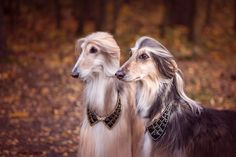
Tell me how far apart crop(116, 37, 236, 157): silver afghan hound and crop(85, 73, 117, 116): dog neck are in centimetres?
83

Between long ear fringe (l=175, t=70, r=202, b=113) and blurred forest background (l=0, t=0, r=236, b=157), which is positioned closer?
long ear fringe (l=175, t=70, r=202, b=113)

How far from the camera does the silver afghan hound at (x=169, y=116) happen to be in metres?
5.93

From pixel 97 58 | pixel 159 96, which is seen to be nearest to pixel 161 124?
pixel 159 96

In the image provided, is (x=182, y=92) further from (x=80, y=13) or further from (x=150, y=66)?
(x=80, y=13)

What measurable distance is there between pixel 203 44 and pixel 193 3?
47.6 inches

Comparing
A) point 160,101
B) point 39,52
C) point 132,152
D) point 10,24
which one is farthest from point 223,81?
point 10,24

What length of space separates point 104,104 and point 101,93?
0.17 metres

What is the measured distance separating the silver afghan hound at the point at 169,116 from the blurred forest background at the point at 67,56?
10.5 ft

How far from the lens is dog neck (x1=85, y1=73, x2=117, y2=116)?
6848 mm

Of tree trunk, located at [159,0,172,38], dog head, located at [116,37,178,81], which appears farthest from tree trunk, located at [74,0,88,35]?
dog head, located at [116,37,178,81]

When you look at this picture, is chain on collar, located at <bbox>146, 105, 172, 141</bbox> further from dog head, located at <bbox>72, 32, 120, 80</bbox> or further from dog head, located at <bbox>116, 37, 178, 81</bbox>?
dog head, located at <bbox>72, 32, 120, 80</bbox>

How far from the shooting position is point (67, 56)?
15.6 meters

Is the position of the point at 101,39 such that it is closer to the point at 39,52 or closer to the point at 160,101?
the point at 160,101

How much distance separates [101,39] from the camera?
6.88 metres
